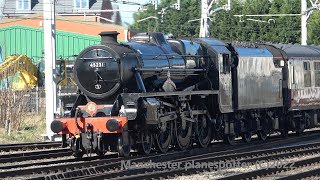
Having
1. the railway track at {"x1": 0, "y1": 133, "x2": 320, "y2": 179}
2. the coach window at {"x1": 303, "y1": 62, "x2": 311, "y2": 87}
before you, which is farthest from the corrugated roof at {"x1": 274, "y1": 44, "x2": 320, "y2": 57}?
the railway track at {"x1": 0, "y1": 133, "x2": 320, "y2": 179}

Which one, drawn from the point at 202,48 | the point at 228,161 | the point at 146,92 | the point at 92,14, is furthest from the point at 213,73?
the point at 92,14

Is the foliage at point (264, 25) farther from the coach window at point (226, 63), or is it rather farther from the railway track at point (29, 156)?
the railway track at point (29, 156)

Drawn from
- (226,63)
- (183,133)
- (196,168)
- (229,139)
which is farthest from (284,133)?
(196,168)

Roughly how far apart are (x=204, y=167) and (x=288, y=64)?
461 inches

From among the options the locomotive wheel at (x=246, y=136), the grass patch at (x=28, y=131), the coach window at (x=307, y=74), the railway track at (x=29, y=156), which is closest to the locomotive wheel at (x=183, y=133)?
the railway track at (x=29, y=156)

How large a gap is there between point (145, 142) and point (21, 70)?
65.5 ft

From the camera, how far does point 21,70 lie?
3709 centimetres

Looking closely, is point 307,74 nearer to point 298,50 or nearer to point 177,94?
point 298,50

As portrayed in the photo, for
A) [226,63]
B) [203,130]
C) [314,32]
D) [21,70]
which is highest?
[314,32]

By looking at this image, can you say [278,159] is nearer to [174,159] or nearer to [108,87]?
[174,159]

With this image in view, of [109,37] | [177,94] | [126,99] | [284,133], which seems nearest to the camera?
[126,99]

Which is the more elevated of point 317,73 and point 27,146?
point 317,73

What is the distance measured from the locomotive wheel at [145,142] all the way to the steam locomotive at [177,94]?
0.03 metres

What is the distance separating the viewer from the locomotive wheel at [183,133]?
20.0m
